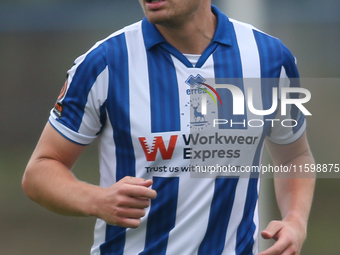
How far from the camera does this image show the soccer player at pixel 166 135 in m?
1.52

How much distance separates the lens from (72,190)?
4.76 feet

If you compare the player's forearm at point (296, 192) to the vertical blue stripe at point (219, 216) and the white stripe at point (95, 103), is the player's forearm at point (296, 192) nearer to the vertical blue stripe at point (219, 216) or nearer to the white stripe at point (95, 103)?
the vertical blue stripe at point (219, 216)

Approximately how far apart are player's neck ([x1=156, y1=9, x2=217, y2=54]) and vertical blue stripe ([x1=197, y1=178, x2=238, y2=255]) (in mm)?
423

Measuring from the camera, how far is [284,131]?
1.79 m

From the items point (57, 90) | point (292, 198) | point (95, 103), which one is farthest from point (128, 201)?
point (57, 90)

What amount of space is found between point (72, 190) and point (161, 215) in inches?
11.1

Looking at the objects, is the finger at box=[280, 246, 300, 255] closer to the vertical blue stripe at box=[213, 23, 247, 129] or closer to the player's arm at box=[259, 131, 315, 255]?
the player's arm at box=[259, 131, 315, 255]

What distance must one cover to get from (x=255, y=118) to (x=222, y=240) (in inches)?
15.5

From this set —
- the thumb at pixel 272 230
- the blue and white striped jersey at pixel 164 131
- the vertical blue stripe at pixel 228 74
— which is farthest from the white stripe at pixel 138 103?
the thumb at pixel 272 230

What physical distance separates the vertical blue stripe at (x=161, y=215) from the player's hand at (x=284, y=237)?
0.28 metres

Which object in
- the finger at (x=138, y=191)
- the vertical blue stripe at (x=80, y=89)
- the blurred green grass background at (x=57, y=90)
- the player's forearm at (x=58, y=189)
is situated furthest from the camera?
the blurred green grass background at (x=57, y=90)

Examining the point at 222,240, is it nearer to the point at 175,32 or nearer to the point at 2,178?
the point at 175,32

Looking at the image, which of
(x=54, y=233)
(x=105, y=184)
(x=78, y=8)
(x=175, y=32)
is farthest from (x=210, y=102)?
(x=54, y=233)

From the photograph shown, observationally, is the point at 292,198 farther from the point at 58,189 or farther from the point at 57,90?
the point at 57,90
